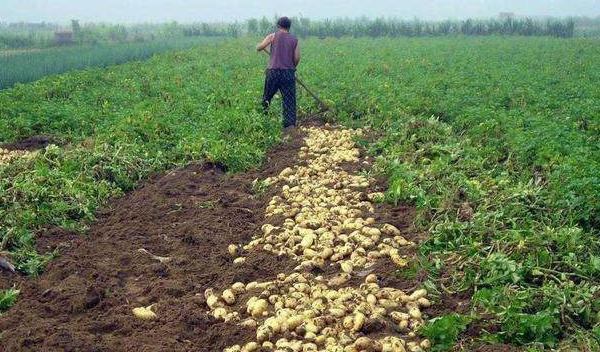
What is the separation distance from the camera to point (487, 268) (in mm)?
4457

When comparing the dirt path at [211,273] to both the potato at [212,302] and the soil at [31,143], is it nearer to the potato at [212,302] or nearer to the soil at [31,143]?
the potato at [212,302]

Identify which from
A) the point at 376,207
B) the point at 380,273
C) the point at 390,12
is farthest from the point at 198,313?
the point at 390,12

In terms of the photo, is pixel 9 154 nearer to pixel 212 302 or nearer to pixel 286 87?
pixel 286 87

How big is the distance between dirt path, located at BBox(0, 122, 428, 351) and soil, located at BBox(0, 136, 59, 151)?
286cm

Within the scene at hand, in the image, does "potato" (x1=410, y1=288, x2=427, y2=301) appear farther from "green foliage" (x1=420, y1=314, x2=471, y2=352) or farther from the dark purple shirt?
the dark purple shirt

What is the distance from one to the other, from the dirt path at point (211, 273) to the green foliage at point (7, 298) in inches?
3.4

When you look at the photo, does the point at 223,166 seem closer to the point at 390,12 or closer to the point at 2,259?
the point at 2,259

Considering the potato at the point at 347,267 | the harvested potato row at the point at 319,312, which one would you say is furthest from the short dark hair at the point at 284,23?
the harvested potato row at the point at 319,312

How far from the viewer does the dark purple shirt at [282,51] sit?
10016 millimetres

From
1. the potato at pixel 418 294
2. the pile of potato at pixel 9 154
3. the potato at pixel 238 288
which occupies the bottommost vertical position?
the potato at pixel 238 288

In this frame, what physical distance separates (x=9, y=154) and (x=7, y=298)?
4.34m

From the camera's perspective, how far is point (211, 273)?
15.9 ft

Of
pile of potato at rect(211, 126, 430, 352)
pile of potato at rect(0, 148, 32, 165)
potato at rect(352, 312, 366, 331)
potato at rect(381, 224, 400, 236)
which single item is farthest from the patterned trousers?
potato at rect(352, 312, 366, 331)

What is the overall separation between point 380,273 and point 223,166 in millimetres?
3669
